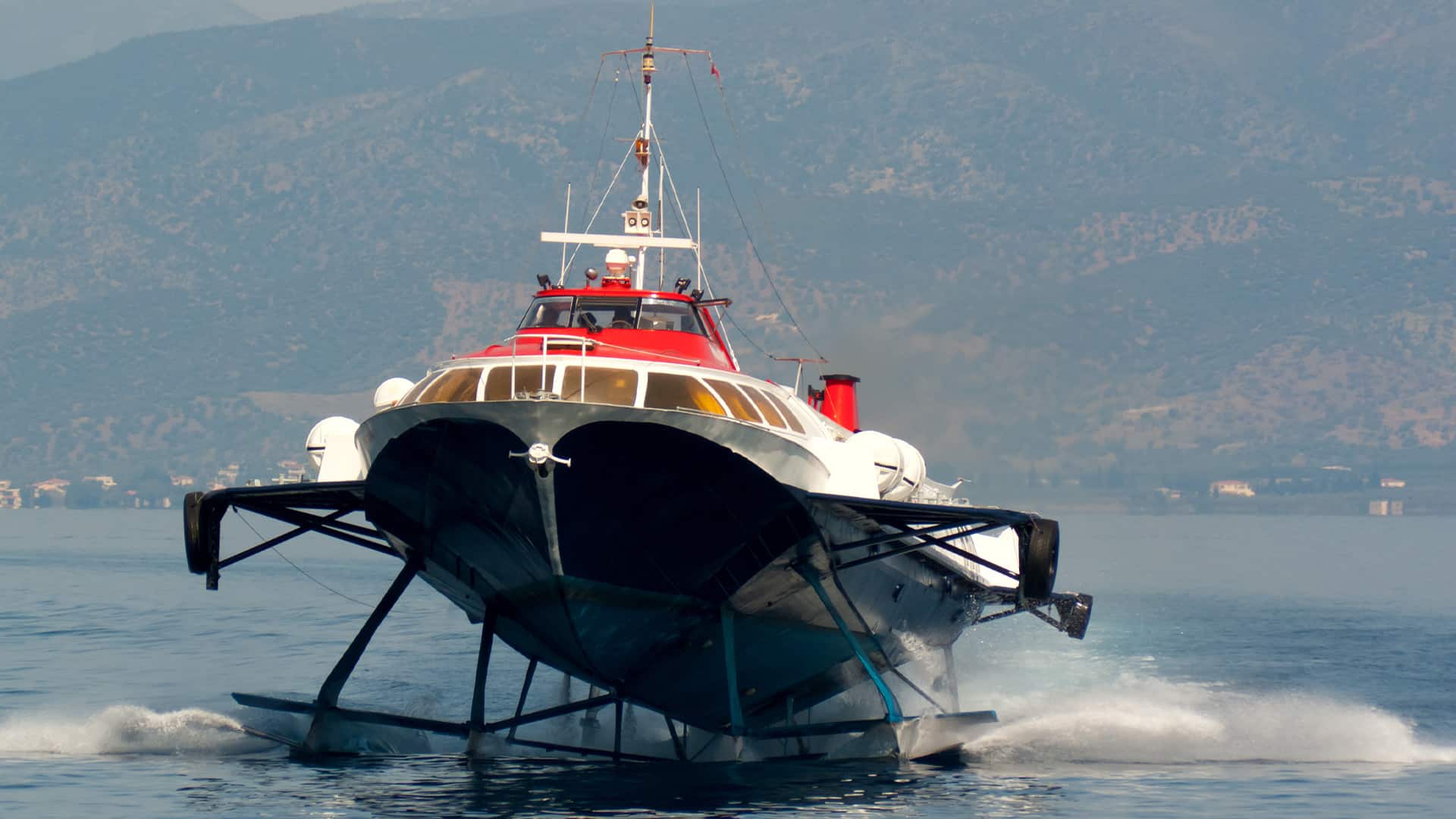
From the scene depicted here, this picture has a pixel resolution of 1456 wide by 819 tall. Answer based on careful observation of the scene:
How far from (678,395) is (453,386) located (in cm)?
306

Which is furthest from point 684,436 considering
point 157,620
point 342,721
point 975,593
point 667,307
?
point 157,620

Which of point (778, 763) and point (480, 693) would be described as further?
point (778, 763)

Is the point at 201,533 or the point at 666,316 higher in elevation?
the point at 666,316

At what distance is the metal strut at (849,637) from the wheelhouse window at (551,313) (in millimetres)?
5900

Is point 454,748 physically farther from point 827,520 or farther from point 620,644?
point 827,520

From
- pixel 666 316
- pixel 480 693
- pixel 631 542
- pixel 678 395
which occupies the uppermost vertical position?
pixel 666 316

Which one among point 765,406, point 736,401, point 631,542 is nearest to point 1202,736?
point 765,406

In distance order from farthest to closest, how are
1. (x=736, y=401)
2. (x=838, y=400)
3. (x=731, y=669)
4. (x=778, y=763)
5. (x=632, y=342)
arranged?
(x=838, y=400)
(x=632, y=342)
(x=778, y=763)
(x=731, y=669)
(x=736, y=401)

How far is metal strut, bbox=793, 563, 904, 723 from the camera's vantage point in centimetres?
2677

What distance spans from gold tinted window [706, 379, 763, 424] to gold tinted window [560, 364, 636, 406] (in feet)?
4.60

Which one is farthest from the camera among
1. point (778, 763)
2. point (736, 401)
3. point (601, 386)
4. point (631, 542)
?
point (778, 763)

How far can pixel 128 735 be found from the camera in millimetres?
29250

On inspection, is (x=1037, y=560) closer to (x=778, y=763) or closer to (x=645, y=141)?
(x=778, y=763)

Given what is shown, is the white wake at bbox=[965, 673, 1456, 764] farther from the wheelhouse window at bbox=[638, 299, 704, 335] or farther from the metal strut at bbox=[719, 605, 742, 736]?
the wheelhouse window at bbox=[638, 299, 704, 335]
